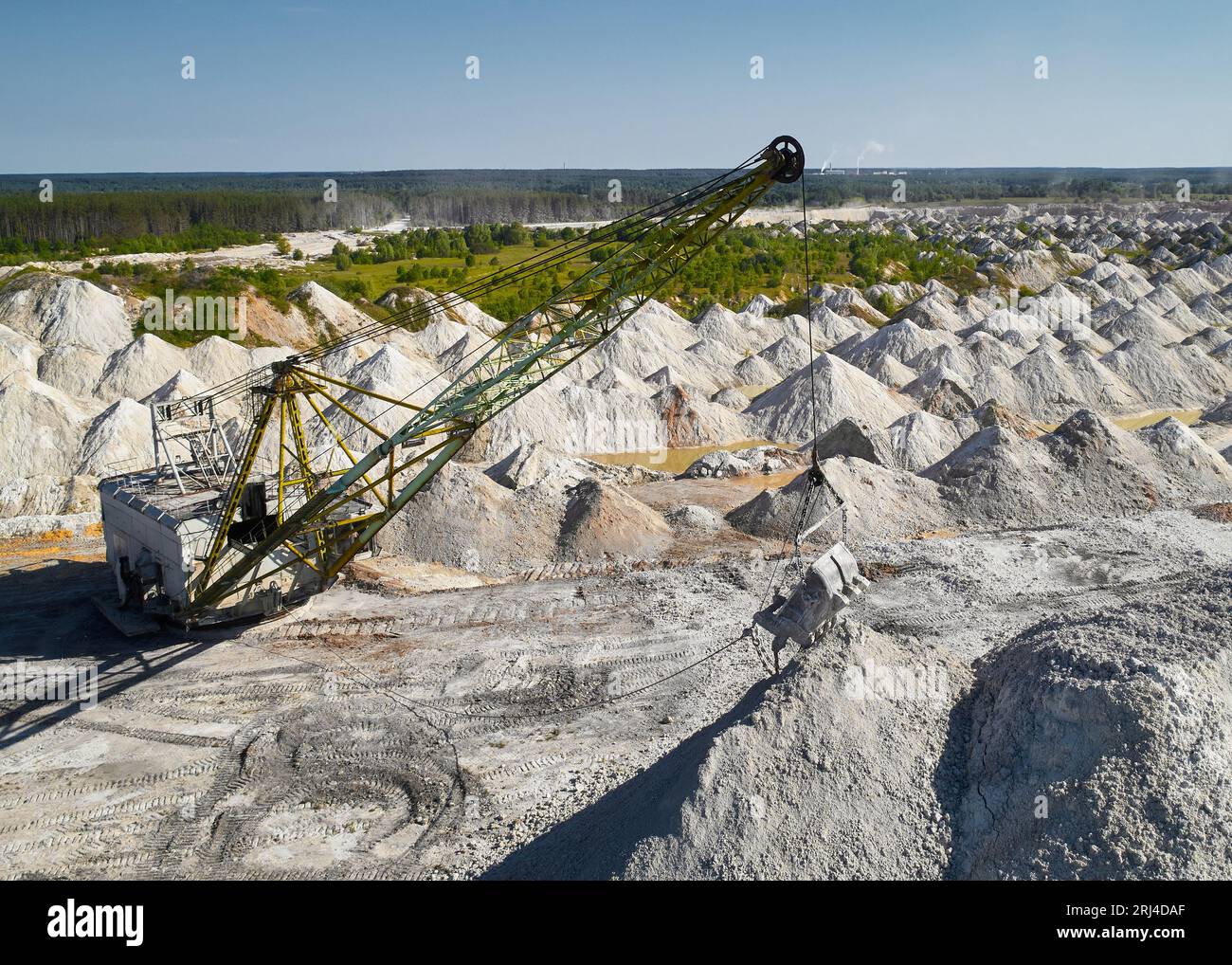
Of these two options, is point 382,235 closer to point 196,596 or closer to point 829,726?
point 196,596

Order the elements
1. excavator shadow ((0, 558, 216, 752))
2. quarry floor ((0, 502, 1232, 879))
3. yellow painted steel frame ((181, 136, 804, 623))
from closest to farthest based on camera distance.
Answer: quarry floor ((0, 502, 1232, 879))
excavator shadow ((0, 558, 216, 752))
yellow painted steel frame ((181, 136, 804, 623))

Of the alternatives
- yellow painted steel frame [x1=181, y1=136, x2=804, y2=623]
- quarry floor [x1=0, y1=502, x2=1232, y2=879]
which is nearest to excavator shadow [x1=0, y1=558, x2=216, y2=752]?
quarry floor [x1=0, y1=502, x2=1232, y2=879]

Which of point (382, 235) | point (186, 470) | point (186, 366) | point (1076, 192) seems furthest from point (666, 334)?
point (1076, 192)

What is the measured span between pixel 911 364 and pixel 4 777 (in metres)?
37.4

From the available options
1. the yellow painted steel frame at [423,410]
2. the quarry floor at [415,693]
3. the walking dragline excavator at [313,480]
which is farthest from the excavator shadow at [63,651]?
the yellow painted steel frame at [423,410]

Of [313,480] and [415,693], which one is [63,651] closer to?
[313,480]

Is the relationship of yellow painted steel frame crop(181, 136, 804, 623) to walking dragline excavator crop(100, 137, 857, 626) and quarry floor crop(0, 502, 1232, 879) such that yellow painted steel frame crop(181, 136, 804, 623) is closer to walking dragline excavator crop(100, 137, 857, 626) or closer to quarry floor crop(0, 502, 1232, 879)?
walking dragline excavator crop(100, 137, 857, 626)

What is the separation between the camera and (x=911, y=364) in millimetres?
42281

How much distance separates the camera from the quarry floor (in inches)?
484

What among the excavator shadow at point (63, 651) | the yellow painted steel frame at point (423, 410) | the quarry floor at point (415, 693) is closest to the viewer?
the quarry floor at point (415, 693)

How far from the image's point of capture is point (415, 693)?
15.9 metres

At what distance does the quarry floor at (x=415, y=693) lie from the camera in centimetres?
1230

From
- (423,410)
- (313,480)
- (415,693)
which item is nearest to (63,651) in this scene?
(313,480)

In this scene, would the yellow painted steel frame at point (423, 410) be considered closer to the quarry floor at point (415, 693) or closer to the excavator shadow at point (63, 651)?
the excavator shadow at point (63, 651)
